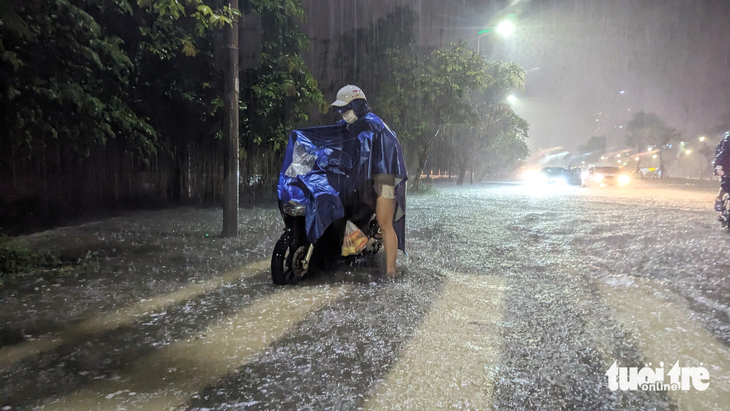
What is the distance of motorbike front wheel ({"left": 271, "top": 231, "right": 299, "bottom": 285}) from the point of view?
4359 millimetres

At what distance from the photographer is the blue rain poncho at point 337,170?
4.23m

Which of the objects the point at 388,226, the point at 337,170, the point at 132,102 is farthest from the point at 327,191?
the point at 132,102

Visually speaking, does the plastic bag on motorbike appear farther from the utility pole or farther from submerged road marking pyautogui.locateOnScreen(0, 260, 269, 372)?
the utility pole

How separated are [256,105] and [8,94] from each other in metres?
5.65

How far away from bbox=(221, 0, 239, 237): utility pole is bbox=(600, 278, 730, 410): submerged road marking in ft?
17.6

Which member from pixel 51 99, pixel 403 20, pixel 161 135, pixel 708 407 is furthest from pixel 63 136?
pixel 403 20

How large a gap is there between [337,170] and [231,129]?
334 centimetres

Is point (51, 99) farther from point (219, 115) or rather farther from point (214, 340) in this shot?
point (214, 340)

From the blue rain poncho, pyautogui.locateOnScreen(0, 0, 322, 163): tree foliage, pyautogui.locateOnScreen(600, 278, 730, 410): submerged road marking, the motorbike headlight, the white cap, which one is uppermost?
pyautogui.locateOnScreen(0, 0, 322, 163): tree foliage

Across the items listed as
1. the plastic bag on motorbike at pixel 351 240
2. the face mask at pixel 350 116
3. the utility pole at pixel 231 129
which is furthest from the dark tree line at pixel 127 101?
the plastic bag on motorbike at pixel 351 240

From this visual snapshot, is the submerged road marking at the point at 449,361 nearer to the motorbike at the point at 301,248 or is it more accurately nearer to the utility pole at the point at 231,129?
the motorbike at the point at 301,248

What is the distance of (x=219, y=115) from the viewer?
1144cm

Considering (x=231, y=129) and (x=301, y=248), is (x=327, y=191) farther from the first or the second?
(x=231, y=129)

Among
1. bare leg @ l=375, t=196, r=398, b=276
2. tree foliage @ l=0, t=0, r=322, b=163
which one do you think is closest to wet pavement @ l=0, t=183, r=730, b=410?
bare leg @ l=375, t=196, r=398, b=276
